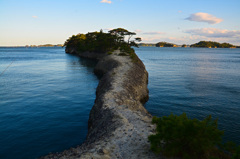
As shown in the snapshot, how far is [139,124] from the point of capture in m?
13.8

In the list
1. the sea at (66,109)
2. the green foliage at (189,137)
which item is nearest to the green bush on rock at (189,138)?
the green foliage at (189,137)

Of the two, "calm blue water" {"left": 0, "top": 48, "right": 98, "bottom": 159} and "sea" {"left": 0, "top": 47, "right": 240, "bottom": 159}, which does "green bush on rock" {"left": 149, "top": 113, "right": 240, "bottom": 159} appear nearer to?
"sea" {"left": 0, "top": 47, "right": 240, "bottom": 159}

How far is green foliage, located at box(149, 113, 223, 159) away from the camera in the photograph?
820 cm

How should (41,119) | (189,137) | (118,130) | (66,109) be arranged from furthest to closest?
(66,109) → (41,119) → (118,130) → (189,137)

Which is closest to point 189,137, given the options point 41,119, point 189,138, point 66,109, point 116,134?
point 189,138

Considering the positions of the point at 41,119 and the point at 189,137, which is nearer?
the point at 189,137

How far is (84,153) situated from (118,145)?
2.25 metres

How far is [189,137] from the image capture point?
8.22 m

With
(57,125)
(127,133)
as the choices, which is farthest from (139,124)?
(57,125)

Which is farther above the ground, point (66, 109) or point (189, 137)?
point (189, 137)

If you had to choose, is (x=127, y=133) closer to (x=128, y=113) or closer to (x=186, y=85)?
(x=128, y=113)

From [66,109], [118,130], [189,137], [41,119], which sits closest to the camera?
[189,137]

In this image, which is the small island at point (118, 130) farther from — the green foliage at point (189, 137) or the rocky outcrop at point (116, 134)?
the green foliage at point (189, 137)

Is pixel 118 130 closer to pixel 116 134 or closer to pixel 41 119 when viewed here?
pixel 116 134
